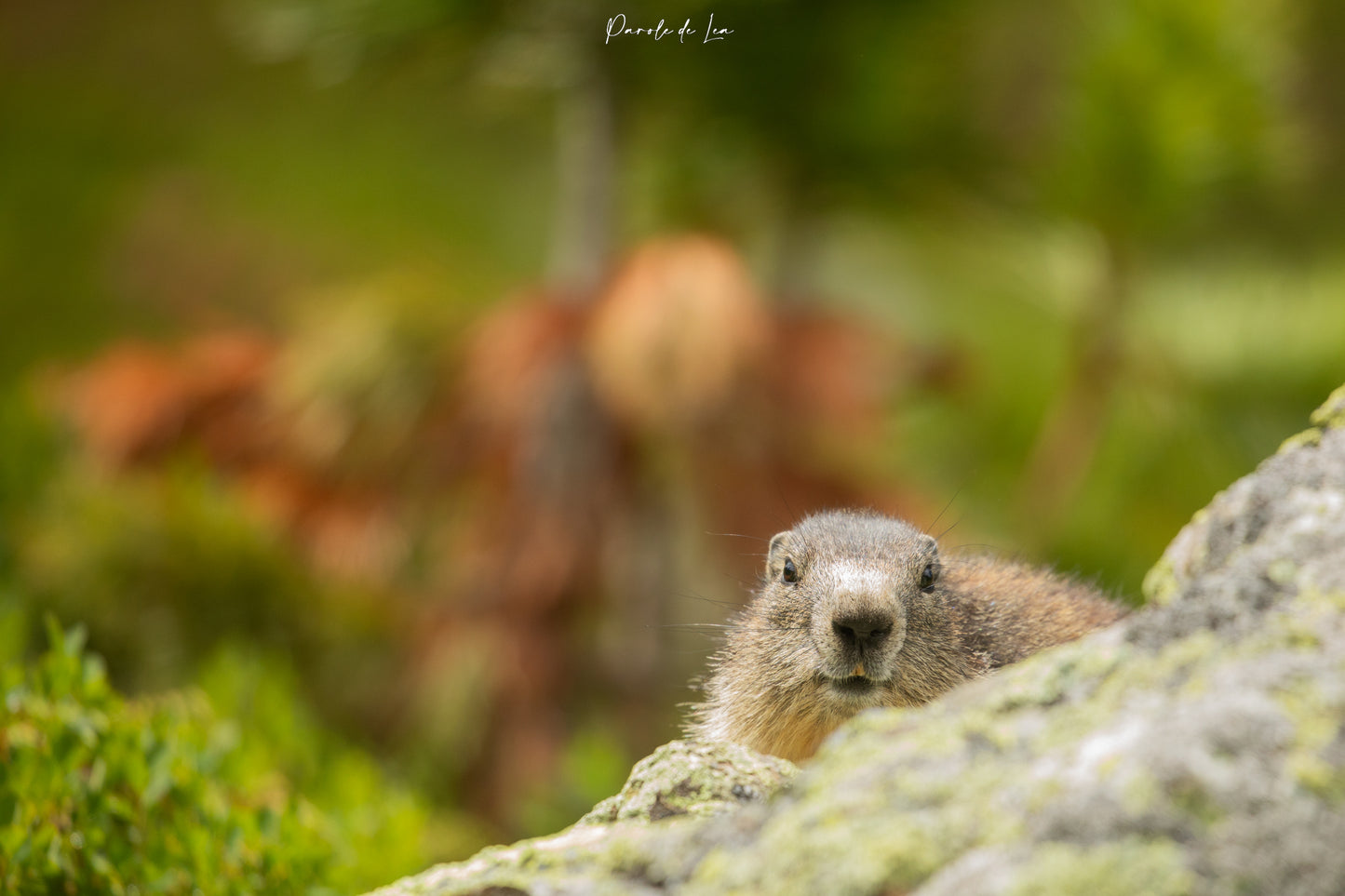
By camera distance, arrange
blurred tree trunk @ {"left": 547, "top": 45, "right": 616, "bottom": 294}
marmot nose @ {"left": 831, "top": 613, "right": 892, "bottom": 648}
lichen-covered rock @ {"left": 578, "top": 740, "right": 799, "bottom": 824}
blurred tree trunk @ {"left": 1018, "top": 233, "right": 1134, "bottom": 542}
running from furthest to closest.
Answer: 1. blurred tree trunk @ {"left": 1018, "top": 233, "right": 1134, "bottom": 542}
2. blurred tree trunk @ {"left": 547, "top": 45, "right": 616, "bottom": 294}
3. marmot nose @ {"left": 831, "top": 613, "right": 892, "bottom": 648}
4. lichen-covered rock @ {"left": 578, "top": 740, "right": 799, "bottom": 824}

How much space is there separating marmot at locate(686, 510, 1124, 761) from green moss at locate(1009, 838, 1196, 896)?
127 centimetres

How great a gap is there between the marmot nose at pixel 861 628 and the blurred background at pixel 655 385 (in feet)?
11.1

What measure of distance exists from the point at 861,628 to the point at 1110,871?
1.32 metres

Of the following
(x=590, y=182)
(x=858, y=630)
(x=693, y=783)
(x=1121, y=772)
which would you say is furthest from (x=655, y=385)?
(x=1121, y=772)

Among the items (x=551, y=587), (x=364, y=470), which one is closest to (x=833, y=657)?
(x=551, y=587)

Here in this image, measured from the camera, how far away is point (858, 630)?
2.45 metres

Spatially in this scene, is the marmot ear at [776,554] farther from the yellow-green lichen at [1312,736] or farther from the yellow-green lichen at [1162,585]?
the yellow-green lichen at [1312,736]

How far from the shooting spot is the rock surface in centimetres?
112

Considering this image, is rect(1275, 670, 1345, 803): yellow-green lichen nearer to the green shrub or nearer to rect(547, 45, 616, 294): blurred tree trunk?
the green shrub

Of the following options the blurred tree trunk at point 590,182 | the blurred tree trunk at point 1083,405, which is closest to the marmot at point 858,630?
the blurred tree trunk at point 590,182

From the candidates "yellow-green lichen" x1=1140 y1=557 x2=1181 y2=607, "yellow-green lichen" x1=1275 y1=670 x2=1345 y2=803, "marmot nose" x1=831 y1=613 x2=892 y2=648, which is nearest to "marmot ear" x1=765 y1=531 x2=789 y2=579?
"marmot nose" x1=831 y1=613 x2=892 y2=648

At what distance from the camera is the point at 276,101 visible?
1420cm

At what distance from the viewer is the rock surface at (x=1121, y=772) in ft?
3.68

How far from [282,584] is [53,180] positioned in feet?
27.2
